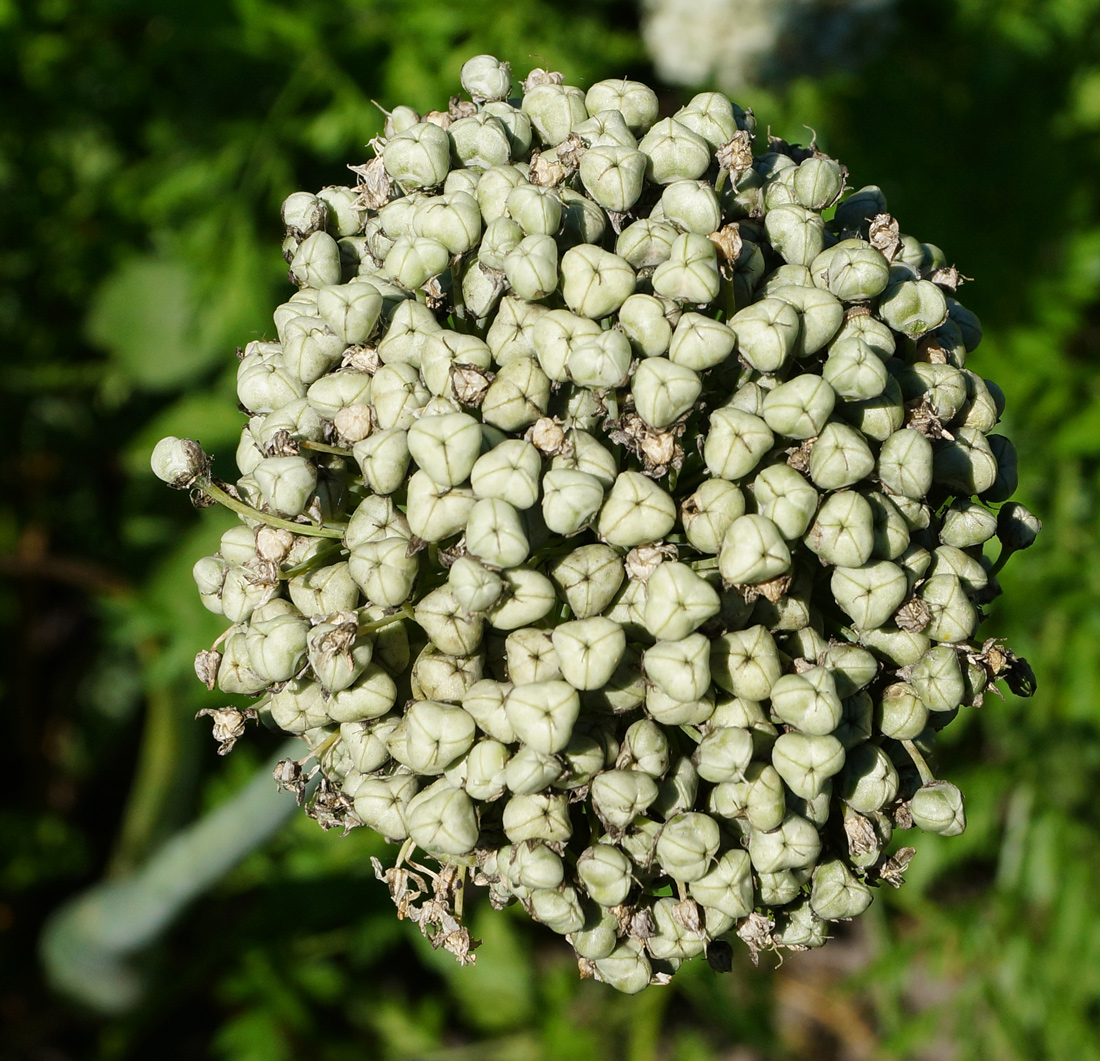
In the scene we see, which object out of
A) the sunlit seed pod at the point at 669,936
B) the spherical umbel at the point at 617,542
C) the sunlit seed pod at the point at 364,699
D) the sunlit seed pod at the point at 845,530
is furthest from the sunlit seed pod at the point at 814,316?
the sunlit seed pod at the point at 669,936

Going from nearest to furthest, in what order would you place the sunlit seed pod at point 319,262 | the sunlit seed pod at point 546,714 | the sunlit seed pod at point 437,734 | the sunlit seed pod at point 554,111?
1. the sunlit seed pod at point 546,714
2. the sunlit seed pod at point 437,734
3. the sunlit seed pod at point 319,262
4. the sunlit seed pod at point 554,111

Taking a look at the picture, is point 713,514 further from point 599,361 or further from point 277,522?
point 277,522

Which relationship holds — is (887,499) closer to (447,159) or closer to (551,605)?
(551,605)

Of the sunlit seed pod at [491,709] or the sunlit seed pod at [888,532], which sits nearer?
the sunlit seed pod at [491,709]

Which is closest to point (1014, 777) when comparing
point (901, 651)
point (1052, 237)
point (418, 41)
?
point (1052, 237)

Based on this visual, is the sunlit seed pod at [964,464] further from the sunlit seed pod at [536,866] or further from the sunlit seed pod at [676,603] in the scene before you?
the sunlit seed pod at [536,866]

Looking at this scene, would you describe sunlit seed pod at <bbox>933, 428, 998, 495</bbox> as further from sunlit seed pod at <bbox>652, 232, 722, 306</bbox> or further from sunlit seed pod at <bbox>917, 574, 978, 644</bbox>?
sunlit seed pod at <bbox>652, 232, 722, 306</bbox>
